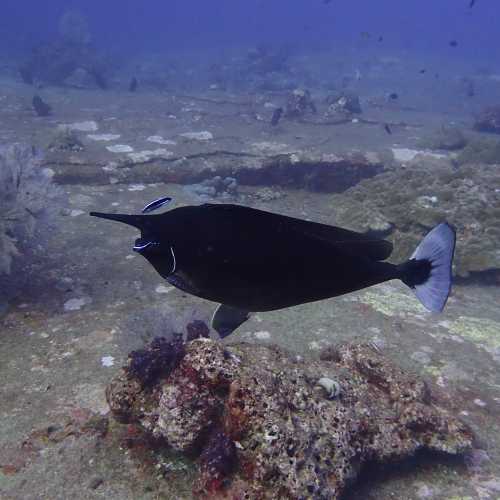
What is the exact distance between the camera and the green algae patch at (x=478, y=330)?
16.0 ft

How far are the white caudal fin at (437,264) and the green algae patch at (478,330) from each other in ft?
12.6

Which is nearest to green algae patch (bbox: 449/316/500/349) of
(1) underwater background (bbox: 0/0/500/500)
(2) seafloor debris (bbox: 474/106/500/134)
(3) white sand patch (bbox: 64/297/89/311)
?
(1) underwater background (bbox: 0/0/500/500)

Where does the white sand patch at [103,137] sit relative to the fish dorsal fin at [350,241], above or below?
below

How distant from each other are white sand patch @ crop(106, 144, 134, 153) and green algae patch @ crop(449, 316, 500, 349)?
760 cm

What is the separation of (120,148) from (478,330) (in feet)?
26.9

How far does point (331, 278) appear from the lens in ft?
5.18

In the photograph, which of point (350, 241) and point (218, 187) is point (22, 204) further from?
point (218, 187)

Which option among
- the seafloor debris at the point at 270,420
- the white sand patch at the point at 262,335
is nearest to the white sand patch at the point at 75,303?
the seafloor debris at the point at 270,420

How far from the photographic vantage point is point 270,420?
8.30 feet

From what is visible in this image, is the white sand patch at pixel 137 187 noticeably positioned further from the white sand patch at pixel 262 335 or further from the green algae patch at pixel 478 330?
the green algae patch at pixel 478 330

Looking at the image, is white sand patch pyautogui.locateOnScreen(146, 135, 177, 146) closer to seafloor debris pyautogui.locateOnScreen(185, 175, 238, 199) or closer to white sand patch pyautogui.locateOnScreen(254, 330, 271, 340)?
seafloor debris pyautogui.locateOnScreen(185, 175, 238, 199)

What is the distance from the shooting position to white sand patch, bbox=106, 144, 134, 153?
31.0 feet

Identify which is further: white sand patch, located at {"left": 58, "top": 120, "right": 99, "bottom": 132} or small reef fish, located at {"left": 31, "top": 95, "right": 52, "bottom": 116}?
small reef fish, located at {"left": 31, "top": 95, "right": 52, "bottom": 116}

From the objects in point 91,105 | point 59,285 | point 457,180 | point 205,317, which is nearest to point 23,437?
point 205,317
